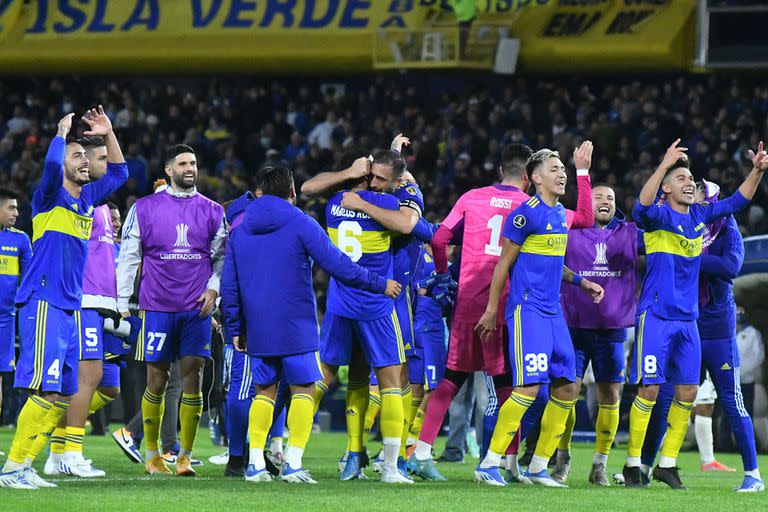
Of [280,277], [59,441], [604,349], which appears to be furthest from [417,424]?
[280,277]

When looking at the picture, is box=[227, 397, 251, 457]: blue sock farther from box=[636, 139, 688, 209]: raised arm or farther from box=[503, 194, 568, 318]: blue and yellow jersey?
box=[636, 139, 688, 209]: raised arm

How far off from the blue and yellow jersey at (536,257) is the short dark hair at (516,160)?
24.9 inches

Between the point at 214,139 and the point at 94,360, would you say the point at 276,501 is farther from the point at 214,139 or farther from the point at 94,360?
the point at 214,139

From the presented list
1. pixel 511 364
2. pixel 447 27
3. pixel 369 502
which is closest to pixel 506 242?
pixel 511 364

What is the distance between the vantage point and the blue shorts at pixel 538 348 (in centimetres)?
961

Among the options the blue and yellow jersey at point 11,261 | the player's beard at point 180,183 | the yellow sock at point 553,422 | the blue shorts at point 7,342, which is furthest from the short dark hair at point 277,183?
the blue shorts at point 7,342

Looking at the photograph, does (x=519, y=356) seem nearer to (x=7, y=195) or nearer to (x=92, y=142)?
(x=92, y=142)

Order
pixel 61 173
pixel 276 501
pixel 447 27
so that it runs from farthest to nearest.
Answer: pixel 447 27, pixel 61 173, pixel 276 501

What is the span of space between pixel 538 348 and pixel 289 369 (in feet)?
5.39

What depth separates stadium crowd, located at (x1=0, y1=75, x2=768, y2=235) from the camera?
22.1m

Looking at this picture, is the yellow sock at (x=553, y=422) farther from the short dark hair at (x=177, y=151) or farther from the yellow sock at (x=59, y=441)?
the yellow sock at (x=59, y=441)

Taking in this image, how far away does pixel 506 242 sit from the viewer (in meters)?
9.77

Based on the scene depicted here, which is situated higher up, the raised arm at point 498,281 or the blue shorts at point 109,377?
the raised arm at point 498,281

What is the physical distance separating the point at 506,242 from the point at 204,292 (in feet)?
7.87
